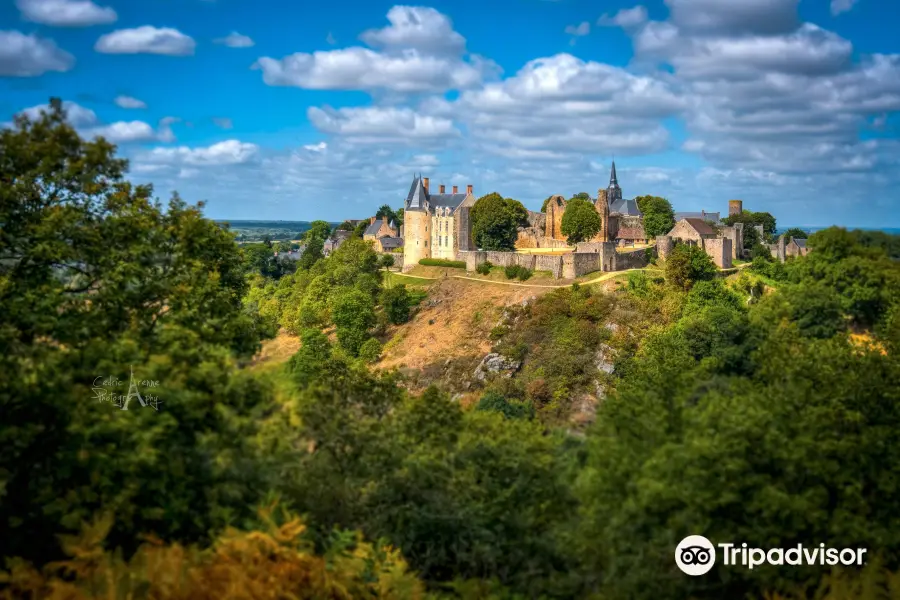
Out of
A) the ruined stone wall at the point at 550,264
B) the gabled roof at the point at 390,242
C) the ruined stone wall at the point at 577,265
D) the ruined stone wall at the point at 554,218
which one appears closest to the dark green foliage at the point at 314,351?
the ruined stone wall at the point at 550,264

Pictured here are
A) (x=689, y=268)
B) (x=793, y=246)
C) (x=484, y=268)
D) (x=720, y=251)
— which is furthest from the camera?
(x=484, y=268)

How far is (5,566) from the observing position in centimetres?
1006

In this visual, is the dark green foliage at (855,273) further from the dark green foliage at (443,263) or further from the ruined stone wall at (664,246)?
the dark green foliage at (443,263)

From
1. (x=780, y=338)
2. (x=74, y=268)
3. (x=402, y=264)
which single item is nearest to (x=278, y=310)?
(x=402, y=264)

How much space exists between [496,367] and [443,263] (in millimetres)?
18577

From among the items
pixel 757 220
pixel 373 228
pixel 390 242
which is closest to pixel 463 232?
pixel 390 242

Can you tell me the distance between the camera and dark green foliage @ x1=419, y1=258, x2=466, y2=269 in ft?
199

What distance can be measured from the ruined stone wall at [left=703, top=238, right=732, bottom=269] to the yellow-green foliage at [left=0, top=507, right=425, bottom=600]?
4183 centimetres

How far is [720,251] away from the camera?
48.6 m

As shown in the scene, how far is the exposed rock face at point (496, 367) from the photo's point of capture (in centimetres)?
4434

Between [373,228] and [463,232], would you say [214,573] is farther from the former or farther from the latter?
[373,228]

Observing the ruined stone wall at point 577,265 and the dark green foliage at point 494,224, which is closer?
the ruined stone wall at point 577,265

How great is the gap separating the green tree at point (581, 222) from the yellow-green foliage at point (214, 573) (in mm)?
54447

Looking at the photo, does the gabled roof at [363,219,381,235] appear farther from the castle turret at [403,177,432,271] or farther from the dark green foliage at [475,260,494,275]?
the dark green foliage at [475,260,494,275]
